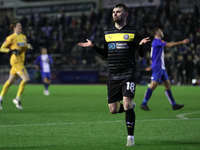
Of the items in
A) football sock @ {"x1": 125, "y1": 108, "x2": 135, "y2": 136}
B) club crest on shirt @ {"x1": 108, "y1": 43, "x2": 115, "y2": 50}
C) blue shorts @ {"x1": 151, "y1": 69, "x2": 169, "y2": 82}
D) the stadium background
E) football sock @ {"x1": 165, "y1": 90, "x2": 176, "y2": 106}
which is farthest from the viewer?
the stadium background

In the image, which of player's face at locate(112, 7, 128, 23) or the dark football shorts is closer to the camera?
the dark football shorts

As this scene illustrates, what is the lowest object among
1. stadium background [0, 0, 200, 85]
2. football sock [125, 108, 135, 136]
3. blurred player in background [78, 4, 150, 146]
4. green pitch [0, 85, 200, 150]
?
stadium background [0, 0, 200, 85]

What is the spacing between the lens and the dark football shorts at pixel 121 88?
6656mm

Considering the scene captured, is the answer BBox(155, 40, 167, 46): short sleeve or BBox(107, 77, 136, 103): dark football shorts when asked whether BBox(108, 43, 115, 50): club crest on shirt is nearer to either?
BBox(107, 77, 136, 103): dark football shorts

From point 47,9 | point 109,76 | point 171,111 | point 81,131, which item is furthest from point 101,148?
point 47,9

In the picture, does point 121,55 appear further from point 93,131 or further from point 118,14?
point 93,131

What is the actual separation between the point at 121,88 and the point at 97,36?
28983 mm

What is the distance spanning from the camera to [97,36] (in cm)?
3562

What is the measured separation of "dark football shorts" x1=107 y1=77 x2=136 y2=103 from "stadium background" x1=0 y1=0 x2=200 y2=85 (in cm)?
2323

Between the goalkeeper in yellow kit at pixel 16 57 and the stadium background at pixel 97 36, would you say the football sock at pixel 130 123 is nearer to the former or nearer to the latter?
the goalkeeper in yellow kit at pixel 16 57

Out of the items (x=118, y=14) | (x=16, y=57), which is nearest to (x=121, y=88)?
(x=118, y=14)

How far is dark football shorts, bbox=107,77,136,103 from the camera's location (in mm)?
6656

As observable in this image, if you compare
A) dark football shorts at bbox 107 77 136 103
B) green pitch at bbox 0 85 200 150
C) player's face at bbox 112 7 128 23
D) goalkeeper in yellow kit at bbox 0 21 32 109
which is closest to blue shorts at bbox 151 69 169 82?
green pitch at bbox 0 85 200 150

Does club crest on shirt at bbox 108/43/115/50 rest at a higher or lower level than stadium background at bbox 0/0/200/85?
higher
